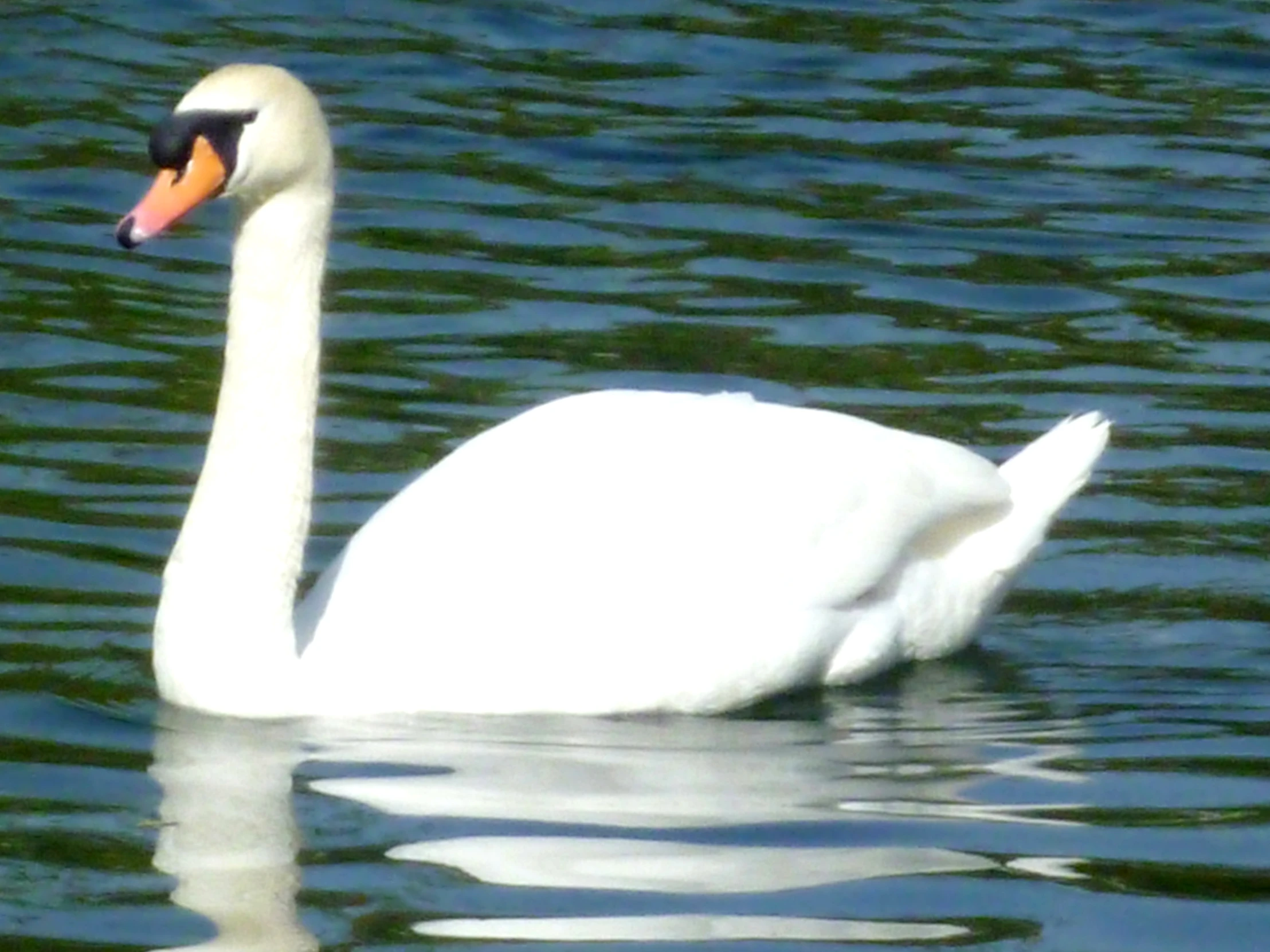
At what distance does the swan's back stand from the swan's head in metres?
0.85

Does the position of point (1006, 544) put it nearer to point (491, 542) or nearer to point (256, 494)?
point (491, 542)

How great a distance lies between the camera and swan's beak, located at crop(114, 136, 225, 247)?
6.54m

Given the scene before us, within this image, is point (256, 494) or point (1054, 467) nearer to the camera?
point (256, 494)

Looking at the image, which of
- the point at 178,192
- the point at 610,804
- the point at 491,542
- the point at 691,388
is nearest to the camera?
the point at 610,804

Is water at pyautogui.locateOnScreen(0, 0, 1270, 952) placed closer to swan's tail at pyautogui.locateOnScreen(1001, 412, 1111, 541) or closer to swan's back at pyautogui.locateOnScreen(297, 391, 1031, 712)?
swan's back at pyautogui.locateOnScreen(297, 391, 1031, 712)

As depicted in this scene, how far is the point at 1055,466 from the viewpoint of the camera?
8125 millimetres

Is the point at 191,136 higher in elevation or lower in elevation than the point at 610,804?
higher

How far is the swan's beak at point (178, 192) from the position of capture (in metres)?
6.54

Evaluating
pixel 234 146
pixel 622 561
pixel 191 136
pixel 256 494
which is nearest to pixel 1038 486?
pixel 622 561

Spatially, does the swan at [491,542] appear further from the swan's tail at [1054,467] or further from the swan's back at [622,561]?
the swan's tail at [1054,467]

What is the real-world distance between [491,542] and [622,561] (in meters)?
0.30

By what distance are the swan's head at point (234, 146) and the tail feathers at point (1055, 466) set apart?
2.11 m

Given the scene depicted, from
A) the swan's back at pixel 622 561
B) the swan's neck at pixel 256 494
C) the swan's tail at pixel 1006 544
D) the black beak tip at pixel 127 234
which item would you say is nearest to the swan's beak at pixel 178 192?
the black beak tip at pixel 127 234

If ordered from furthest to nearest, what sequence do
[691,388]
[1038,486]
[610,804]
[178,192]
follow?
[691,388], [1038,486], [178,192], [610,804]
